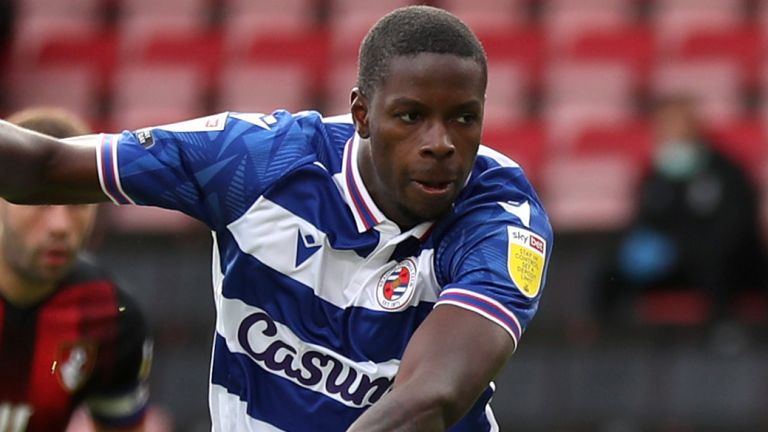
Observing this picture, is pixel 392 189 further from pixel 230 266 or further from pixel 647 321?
pixel 647 321

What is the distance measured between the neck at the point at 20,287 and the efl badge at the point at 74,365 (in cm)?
19

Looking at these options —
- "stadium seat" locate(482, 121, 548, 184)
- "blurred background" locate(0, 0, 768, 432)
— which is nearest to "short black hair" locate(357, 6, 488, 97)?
"blurred background" locate(0, 0, 768, 432)

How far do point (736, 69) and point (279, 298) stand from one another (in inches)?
269

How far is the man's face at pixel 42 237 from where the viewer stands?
5.23 meters

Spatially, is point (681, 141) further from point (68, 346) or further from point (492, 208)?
point (492, 208)

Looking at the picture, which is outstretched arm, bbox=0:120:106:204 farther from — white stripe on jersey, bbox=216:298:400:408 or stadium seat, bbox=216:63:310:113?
stadium seat, bbox=216:63:310:113

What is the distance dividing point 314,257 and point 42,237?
1.77 m

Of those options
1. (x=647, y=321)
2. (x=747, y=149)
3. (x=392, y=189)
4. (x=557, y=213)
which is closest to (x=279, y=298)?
(x=392, y=189)

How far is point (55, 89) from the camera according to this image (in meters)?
10.9

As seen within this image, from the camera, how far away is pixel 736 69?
10.0 metres

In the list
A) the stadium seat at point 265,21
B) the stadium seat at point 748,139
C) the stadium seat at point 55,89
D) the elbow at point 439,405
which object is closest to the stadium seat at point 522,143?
the stadium seat at point 748,139

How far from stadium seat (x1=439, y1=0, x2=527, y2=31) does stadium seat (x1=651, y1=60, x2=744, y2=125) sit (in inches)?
41.1

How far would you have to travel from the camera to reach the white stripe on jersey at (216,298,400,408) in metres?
3.72

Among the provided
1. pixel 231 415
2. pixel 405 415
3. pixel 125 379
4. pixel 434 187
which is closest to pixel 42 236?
pixel 125 379
